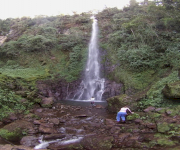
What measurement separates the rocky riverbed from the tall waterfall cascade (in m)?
7.01

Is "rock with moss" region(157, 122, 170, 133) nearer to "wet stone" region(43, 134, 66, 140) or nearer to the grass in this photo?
"wet stone" region(43, 134, 66, 140)

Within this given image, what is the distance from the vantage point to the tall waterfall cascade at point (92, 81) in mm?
17156

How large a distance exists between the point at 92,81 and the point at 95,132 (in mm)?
10741

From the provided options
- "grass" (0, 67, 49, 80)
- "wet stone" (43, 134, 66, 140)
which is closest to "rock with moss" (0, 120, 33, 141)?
"wet stone" (43, 134, 66, 140)

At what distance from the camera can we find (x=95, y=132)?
7.71m

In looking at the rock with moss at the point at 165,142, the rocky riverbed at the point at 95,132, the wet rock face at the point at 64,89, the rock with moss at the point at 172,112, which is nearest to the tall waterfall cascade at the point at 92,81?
the wet rock face at the point at 64,89

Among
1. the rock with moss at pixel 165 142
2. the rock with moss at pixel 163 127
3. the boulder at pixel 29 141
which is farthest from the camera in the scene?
the rock with moss at pixel 163 127

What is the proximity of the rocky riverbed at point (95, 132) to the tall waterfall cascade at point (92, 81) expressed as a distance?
276 inches

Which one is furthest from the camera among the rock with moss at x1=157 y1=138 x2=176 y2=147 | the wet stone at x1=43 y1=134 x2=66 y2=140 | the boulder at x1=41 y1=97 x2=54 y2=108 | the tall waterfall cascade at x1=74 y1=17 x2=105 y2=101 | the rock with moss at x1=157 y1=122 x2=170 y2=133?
the tall waterfall cascade at x1=74 y1=17 x2=105 y2=101

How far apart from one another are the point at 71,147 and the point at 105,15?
1083 inches

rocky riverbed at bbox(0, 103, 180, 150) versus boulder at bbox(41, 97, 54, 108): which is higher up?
boulder at bbox(41, 97, 54, 108)

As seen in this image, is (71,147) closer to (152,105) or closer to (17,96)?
(152,105)

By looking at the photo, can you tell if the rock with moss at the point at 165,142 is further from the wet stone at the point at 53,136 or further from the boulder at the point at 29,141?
the boulder at the point at 29,141

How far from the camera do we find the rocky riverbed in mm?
6258
